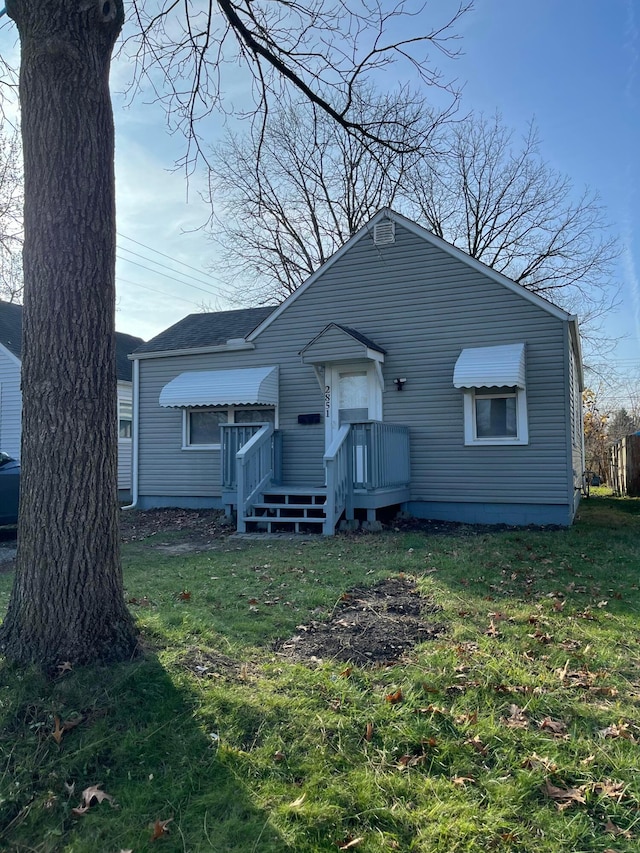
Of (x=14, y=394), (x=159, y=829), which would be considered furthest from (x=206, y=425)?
(x=159, y=829)

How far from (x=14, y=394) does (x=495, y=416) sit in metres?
13.8

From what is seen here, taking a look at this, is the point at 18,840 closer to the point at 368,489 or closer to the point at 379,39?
the point at 379,39

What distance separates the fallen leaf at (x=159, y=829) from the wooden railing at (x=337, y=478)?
6.57 meters

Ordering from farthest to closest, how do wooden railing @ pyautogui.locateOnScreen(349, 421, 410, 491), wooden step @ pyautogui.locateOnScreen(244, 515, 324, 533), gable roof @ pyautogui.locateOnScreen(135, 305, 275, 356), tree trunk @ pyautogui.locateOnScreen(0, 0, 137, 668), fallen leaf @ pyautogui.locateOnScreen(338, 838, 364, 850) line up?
gable roof @ pyautogui.locateOnScreen(135, 305, 275, 356) < wooden railing @ pyautogui.locateOnScreen(349, 421, 410, 491) < wooden step @ pyautogui.locateOnScreen(244, 515, 324, 533) < tree trunk @ pyautogui.locateOnScreen(0, 0, 137, 668) < fallen leaf @ pyautogui.locateOnScreen(338, 838, 364, 850)

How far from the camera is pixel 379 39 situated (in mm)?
5629

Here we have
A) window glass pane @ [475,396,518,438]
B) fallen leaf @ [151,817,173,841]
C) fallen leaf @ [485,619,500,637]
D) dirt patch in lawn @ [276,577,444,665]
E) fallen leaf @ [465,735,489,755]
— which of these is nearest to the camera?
fallen leaf @ [151,817,173,841]

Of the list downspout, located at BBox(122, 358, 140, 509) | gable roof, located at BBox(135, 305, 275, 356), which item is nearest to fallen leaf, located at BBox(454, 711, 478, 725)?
gable roof, located at BBox(135, 305, 275, 356)

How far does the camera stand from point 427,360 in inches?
427

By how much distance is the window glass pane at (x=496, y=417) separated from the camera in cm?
1023

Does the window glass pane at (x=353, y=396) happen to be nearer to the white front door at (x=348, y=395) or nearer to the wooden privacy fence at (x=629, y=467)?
the white front door at (x=348, y=395)

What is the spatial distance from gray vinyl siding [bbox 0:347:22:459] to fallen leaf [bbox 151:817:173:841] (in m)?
16.2

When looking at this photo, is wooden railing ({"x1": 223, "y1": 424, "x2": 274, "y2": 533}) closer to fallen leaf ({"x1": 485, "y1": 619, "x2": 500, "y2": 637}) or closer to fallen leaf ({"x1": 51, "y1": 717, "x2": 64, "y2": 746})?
fallen leaf ({"x1": 485, "y1": 619, "x2": 500, "y2": 637})

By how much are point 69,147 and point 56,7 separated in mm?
873

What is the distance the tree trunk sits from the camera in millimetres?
3383
